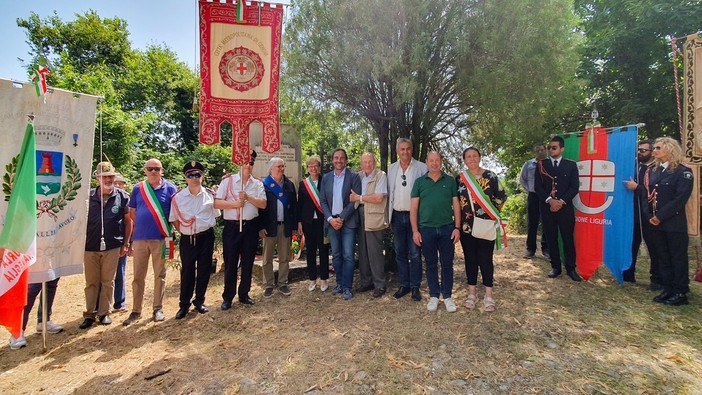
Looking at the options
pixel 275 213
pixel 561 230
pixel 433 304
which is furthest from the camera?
pixel 561 230

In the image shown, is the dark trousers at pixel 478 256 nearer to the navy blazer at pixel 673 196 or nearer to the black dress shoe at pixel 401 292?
the black dress shoe at pixel 401 292

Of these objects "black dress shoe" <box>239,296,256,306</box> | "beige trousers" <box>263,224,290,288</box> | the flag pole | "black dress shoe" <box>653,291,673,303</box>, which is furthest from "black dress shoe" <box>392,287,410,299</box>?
the flag pole

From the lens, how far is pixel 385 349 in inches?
130

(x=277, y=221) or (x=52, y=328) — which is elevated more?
(x=277, y=221)

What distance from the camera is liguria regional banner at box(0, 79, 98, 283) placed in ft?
11.0

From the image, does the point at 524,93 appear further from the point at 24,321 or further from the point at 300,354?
the point at 24,321

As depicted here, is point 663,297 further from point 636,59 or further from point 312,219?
point 636,59

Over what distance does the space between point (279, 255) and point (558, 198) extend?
13.0ft

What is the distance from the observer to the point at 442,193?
410 cm

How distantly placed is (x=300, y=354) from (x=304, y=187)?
89.1 inches

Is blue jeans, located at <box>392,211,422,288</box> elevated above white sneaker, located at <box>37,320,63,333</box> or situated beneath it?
elevated above

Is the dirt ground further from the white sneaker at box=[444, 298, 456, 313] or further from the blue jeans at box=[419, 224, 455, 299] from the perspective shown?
the blue jeans at box=[419, 224, 455, 299]

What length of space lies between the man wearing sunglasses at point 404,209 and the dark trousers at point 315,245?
39.6 inches

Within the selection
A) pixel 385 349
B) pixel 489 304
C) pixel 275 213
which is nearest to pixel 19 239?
pixel 275 213
